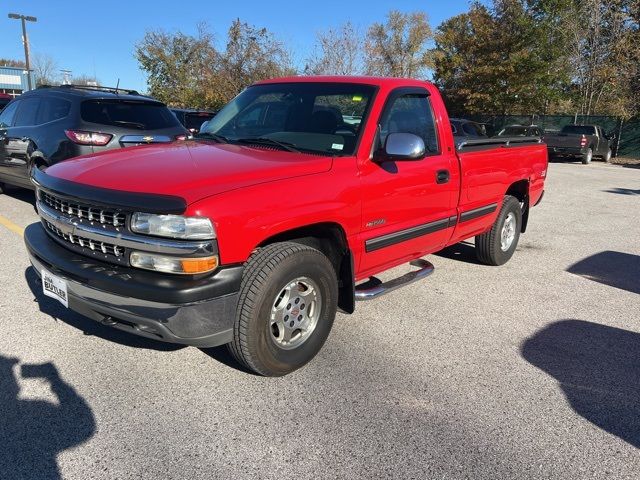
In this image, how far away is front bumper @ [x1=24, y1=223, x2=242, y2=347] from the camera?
261 centimetres

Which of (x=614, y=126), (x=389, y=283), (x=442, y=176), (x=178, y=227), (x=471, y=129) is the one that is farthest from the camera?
(x=614, y=126)

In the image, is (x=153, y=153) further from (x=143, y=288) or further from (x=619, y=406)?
(x=619, y=406)

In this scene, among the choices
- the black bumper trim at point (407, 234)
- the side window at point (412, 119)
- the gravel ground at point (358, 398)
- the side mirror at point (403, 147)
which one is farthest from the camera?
the side window at point (412, 119)

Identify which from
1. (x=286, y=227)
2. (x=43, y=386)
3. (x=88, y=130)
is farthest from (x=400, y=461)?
(x=88, y=130)

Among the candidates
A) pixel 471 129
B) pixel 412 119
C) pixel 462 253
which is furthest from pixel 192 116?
pixel 412 119

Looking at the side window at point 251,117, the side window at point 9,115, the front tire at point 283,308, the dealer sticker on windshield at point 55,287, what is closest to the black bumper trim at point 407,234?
the front tire at point 283,308

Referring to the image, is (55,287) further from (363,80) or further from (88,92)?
(88,92)

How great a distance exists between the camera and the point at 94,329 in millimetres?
3740

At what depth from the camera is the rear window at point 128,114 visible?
673cm

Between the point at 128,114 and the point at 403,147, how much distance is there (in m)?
4.96

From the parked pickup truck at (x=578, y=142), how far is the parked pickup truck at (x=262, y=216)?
19310 mm

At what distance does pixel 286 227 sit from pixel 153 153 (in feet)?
3.93

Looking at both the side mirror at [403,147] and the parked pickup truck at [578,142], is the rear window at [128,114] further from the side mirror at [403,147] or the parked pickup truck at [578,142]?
the parked pickup truck at [578,142]

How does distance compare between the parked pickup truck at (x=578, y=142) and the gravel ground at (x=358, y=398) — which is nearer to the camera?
the gravel ground at (x=358, y=398)
